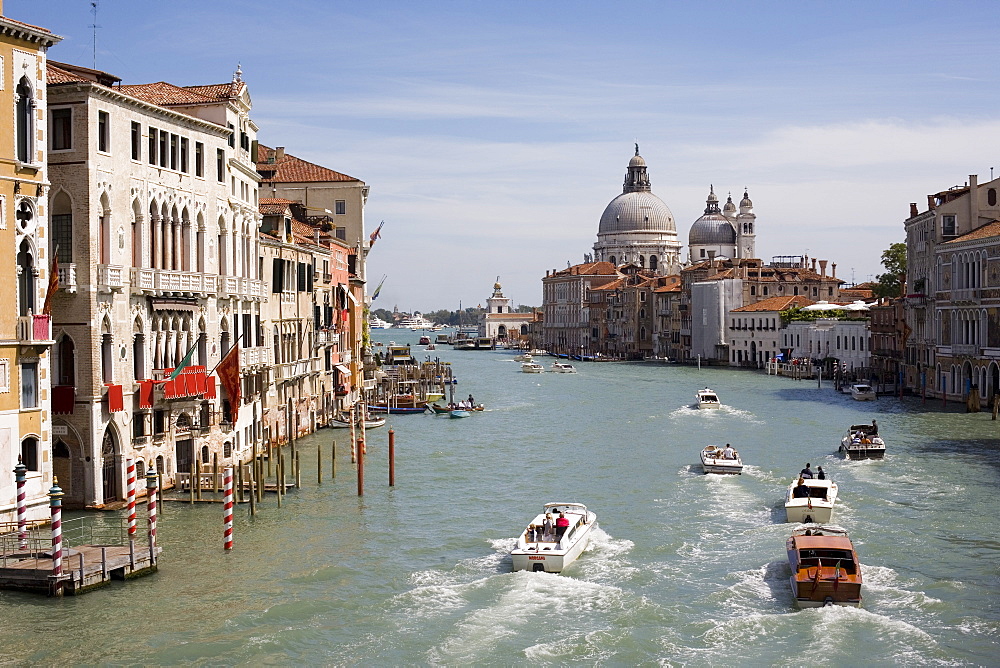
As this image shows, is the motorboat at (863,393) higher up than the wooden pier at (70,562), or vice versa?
the motorboat at (863,393)

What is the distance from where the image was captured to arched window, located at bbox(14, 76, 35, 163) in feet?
64.4

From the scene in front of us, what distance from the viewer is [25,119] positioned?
19.8m

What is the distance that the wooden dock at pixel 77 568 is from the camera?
54.4ft

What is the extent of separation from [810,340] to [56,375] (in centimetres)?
5950

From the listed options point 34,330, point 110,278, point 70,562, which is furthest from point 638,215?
point 70,562

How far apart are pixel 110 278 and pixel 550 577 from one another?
31.6 feet

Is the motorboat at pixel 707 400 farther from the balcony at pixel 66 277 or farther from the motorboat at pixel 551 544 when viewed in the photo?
the balcony at pixel 66 277

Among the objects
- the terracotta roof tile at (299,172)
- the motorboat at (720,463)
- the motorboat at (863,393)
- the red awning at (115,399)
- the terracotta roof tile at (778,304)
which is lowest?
the motorboat at (720,463)

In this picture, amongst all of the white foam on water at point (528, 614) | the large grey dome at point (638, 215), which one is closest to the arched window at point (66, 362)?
the white foam on water at point (528, 614)

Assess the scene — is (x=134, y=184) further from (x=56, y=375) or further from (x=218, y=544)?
(x=218, y=544)

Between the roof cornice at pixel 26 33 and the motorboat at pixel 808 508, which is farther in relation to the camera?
the motorboat at pixel 808 508

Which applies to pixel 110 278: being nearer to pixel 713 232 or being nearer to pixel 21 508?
pixel 21 508

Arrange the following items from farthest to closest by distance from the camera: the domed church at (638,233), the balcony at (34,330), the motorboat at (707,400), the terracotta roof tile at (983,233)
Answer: the domed church at (638,233) → the motorboat at (707,400) → the terracotta roof tile at (983,233) → the balcony at (34,330)

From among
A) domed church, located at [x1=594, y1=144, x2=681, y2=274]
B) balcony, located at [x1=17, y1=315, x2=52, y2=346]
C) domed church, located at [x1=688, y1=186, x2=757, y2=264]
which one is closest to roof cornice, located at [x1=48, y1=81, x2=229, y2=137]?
balcony, located at [x1=17, y1=315, x2=52, y2=346]
